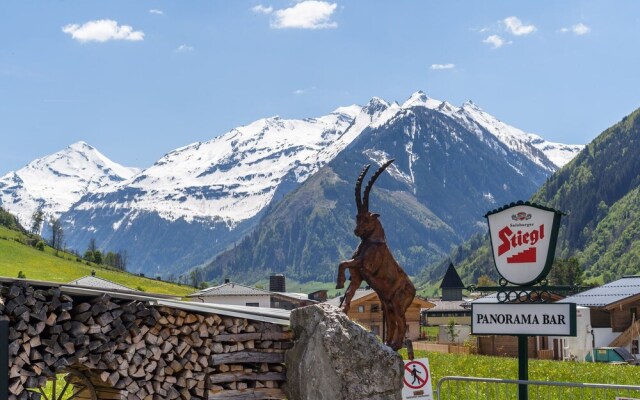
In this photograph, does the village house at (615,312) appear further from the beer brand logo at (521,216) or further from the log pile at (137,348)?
the log pile at (137,348)

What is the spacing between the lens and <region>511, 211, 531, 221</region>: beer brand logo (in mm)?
16203

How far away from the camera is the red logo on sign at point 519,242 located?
52.7 ft

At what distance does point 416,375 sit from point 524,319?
85.2 inches

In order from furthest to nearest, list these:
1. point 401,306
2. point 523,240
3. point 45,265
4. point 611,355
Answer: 1. point 45,265
2. point 611,355
3. point 401,306
4. point 523,240

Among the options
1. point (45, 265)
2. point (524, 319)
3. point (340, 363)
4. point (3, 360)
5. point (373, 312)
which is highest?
point (45, 265)

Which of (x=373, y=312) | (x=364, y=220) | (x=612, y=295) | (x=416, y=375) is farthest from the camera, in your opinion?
(x=373, y=312)

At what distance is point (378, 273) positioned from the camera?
55.8 ft

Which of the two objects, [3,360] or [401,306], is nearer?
[3,360]

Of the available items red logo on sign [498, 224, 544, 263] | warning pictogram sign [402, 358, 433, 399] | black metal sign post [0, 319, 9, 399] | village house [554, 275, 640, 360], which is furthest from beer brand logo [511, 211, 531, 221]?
village house [554, 275, 640, 360]

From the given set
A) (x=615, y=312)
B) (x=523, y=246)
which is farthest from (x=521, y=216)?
(x=615, y=312)

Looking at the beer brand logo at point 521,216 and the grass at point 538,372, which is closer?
the beer brand logo at point 521,216

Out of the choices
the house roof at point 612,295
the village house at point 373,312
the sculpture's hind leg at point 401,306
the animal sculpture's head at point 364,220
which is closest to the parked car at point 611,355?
the house roof at point 612,295

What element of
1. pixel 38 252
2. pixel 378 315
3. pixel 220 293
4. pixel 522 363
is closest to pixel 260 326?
pixel 522 363

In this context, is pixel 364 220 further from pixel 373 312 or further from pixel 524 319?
pixel 373 312
